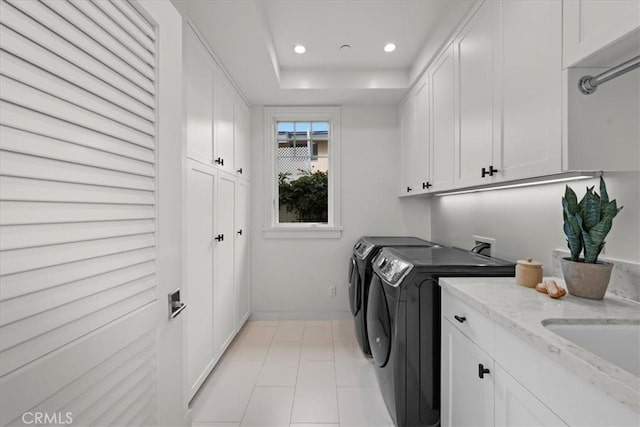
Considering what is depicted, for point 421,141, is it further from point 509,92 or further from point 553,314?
point 553,314

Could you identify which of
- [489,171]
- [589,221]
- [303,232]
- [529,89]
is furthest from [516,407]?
[303,232]

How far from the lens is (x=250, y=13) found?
163cm

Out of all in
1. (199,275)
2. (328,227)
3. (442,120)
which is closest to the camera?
(199,275)

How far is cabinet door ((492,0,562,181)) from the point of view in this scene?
1030 millimetres

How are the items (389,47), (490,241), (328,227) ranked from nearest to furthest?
(490,241) → (389,47) → (328,227)

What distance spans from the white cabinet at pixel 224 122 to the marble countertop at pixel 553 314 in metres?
1.75

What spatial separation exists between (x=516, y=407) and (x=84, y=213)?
1.24 m

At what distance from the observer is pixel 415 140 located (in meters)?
2.52

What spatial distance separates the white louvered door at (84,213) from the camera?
1.54 feet

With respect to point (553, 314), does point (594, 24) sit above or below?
above

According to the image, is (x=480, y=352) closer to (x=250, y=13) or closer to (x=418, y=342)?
(x=418, y=342)

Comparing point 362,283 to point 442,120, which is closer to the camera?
point 442,120

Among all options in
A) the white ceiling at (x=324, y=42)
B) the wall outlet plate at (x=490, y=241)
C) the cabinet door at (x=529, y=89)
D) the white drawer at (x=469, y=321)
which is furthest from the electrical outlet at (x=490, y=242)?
the white ceiling at (x=324, y=42)

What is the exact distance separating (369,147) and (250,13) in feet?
5.86
